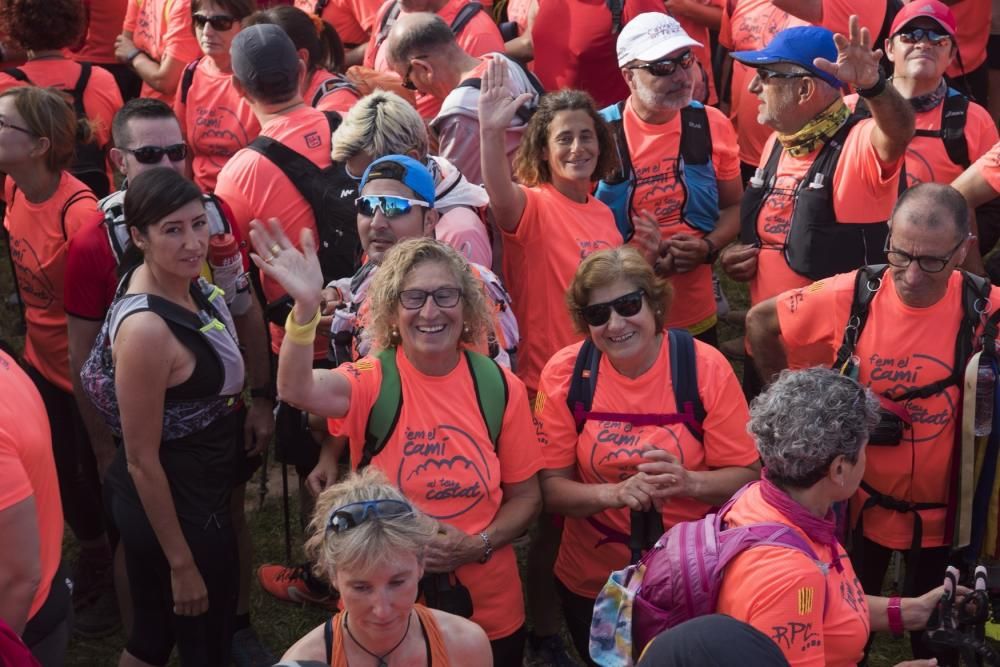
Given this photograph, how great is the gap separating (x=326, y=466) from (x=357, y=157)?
147cm

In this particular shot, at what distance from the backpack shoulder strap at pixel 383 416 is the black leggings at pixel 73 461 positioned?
1.94m

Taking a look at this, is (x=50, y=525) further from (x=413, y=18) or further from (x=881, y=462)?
(x=413, y=18)

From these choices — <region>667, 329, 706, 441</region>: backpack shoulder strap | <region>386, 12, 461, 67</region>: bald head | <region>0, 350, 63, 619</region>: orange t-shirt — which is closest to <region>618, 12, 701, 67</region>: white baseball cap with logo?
<region>386, 12, 461, 67</region>: bald head

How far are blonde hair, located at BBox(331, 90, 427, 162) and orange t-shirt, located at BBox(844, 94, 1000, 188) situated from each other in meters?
2.00

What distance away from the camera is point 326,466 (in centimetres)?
434

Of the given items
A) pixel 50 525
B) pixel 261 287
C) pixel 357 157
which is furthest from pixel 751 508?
pixel 261 287

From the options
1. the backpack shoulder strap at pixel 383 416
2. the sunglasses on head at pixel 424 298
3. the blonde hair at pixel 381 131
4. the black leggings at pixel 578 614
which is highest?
the blonde hair at pixel 381 131

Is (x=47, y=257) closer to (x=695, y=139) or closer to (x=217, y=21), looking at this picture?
(x=217, y=21)

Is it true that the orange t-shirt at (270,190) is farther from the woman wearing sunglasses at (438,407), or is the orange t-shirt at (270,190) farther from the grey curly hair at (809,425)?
the grey curly hair at (809,425)

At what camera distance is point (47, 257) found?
204 inches

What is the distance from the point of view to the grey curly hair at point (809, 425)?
11.2 ft

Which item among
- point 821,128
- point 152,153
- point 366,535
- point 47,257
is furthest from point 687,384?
point 47,257

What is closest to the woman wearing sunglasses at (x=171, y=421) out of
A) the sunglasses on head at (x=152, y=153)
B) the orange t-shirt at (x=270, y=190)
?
the sunglasses on head at (x=152, y=153)

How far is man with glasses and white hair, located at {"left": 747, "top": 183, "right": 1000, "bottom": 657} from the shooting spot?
4238mm
